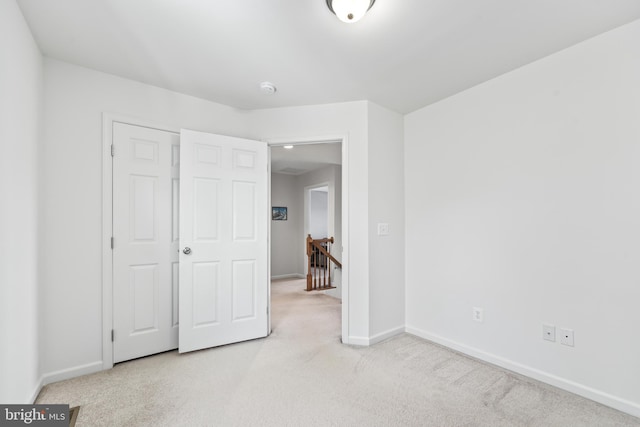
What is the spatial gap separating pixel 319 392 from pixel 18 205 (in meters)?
2.17

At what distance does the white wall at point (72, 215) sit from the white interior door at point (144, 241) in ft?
0.44

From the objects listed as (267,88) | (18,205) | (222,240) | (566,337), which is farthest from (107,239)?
(566,337)

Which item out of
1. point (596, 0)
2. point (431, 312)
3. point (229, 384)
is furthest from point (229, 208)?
point (596, 0)

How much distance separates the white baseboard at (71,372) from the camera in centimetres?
208

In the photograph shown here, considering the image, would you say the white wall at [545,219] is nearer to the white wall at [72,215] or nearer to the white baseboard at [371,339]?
the white baseboard at [371,339]

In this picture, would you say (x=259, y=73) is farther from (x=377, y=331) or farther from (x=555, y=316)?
(x=555, y=316)

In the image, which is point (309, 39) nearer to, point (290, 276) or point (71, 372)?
point (71, 372)

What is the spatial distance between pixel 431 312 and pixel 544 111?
6.59ft

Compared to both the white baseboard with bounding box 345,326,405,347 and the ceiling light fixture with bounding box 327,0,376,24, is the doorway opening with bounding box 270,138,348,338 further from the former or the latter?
the ceiling light fixture with bounding box 327,0,376,24

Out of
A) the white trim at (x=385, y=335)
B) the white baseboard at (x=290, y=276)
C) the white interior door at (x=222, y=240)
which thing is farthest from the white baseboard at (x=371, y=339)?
the white baseboard at (x=290, y=276)

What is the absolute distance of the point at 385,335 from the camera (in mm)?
2945

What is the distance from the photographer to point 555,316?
209 cm

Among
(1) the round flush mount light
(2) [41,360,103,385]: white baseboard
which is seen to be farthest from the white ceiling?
(2) [41,360,103,385]: white baseboard

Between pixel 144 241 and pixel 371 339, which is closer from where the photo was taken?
pixel 144 241
